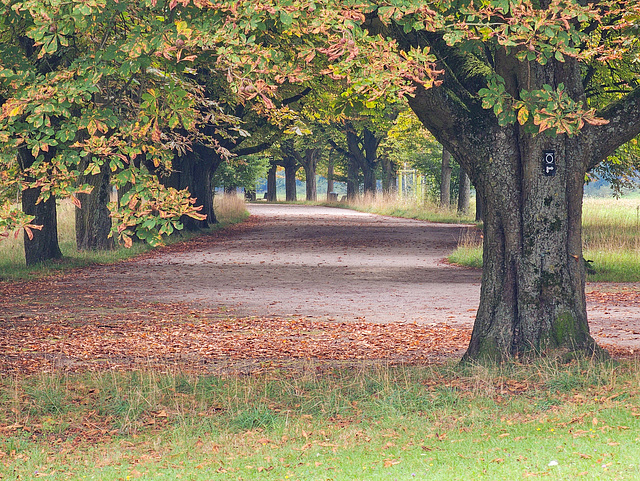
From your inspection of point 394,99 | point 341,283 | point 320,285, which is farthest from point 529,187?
point 341,283

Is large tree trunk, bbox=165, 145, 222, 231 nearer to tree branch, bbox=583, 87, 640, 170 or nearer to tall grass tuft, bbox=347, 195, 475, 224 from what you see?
tall grass tuft, bbox=347, 195, 475, 224

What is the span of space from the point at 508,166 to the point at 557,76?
3.47 feet

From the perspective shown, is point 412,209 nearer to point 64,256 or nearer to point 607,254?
point 607,254

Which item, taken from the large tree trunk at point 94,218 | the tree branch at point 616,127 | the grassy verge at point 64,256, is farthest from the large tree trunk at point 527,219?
the large tree trunk at point 94,218

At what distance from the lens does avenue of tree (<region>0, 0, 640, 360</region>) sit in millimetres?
6250

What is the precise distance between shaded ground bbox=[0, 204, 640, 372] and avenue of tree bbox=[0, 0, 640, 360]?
1.71 metres

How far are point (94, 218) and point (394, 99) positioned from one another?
1619cm

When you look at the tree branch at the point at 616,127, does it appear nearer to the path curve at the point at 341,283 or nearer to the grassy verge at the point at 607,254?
the path curve at the point at 341,283

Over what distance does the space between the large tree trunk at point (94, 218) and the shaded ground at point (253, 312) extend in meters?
1.48

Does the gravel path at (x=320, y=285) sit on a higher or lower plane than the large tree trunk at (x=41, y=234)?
lower

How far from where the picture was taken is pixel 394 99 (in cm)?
729

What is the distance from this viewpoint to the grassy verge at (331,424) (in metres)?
5.73

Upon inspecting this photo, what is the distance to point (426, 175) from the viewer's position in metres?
45.9

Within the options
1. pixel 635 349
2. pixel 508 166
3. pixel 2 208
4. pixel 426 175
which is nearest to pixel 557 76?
pixel 508 166
